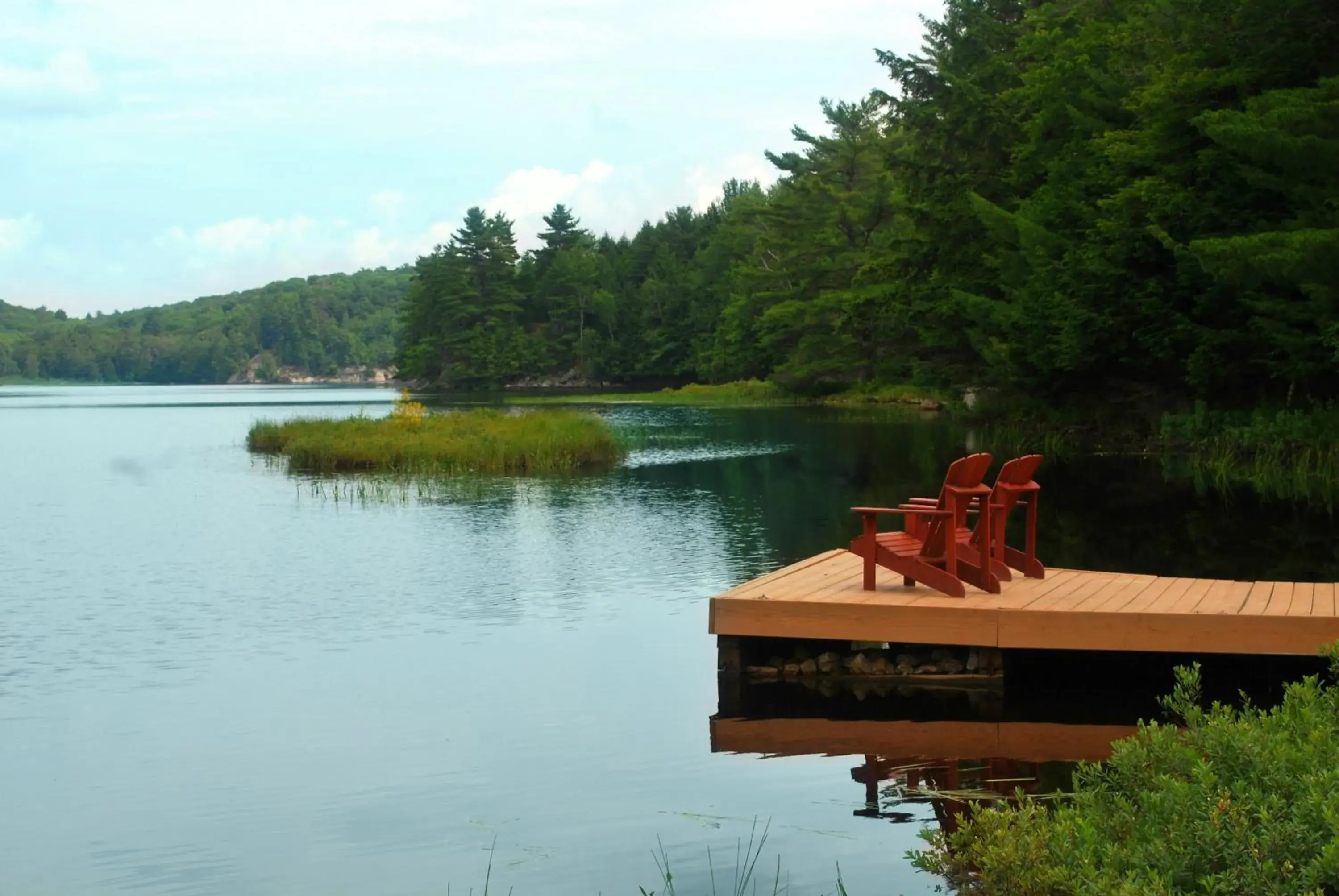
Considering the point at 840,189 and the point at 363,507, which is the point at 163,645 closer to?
the point at 363,507

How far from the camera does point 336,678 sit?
11094mm

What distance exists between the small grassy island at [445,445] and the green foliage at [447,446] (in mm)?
21

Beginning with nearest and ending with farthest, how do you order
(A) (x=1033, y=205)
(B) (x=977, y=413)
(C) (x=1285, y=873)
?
(C) (x=1285, y=873)
(A) (x=1033, y=205)
(B) (x=977, y=413)

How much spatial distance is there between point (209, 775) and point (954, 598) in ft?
16.6

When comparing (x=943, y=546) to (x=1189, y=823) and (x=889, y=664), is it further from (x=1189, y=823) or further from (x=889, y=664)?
(x=1189, y=823)

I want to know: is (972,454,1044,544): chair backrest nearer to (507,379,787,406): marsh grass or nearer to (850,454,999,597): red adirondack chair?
(850,454,999,597): red adirondack chair

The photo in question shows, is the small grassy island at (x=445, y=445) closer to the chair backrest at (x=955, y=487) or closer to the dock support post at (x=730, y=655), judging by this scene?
the dock support post at (x=730, y=655)

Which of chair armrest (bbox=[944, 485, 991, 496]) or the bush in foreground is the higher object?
chair armrest (bbox=[944, 485, 991, 496])

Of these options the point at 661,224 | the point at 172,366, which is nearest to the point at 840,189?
the point at 661,224

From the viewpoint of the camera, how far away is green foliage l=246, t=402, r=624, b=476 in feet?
102

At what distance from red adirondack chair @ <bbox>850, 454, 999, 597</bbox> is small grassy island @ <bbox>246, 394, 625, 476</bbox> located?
66.4 ft

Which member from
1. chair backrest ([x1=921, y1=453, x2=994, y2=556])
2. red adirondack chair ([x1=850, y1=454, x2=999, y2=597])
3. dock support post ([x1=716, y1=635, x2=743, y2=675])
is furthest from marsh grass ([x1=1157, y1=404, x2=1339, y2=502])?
dock support post ([x1=716, y1=635, x2=743, y2=675])

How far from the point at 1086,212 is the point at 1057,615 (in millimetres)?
25458

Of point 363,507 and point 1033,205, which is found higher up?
point 1033,205
